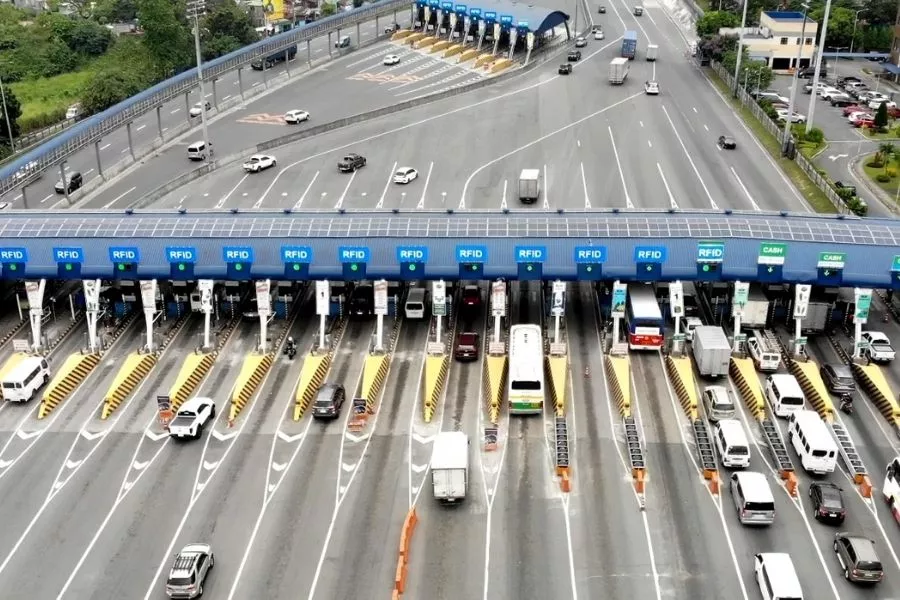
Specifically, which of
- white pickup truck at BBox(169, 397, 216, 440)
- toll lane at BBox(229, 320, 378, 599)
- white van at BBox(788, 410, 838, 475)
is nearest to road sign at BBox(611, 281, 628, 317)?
white van at BBox(788, 410, 838, 475)

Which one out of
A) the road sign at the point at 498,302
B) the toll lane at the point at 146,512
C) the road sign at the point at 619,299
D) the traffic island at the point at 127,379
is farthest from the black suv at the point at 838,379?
the traffic island at the point at 127,379

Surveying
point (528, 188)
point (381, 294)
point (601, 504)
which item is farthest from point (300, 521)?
point (528, 188)

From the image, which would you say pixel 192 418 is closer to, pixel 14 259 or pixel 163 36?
pixel 14 259

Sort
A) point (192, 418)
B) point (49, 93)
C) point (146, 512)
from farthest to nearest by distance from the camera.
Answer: point (49, 93), point (192, 418), point (146, 512)

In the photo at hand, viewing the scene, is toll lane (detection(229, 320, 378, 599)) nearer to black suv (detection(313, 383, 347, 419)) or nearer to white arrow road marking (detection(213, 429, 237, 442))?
black suv (detection(313, 383, 347, 419))

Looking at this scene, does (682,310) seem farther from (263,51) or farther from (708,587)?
(263,51)

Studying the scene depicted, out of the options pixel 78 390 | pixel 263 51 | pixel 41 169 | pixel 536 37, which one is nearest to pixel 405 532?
pixel 78 390

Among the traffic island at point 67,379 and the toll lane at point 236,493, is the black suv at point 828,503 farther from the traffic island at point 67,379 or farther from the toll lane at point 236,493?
the traffic island at point 67,379
